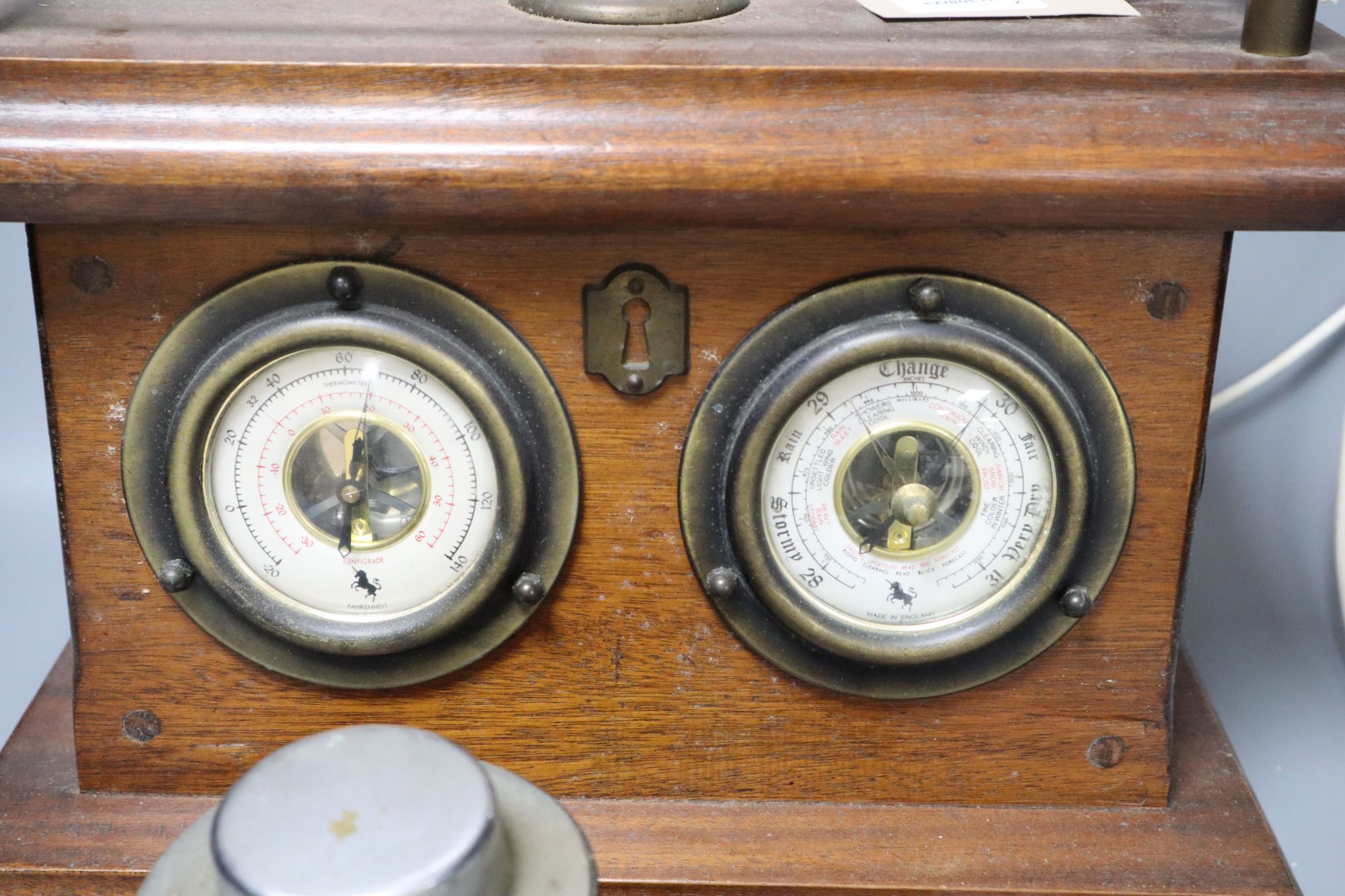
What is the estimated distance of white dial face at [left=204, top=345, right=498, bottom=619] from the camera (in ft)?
4.06

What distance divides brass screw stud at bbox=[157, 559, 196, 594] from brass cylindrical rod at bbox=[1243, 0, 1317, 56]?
884 millimetres

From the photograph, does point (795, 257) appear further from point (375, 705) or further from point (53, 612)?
point (53, 612)

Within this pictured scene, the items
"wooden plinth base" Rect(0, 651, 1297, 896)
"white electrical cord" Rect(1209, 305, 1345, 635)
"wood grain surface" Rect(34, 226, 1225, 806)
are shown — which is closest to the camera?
"wood grain surface" Rect(34, 226, 1225, 806)

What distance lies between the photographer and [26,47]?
117 cm

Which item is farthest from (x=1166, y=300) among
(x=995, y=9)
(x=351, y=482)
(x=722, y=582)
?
(x=351, y=482)

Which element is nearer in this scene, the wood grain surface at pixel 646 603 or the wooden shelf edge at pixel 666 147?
the wooden shelf edge at pixel 666 147

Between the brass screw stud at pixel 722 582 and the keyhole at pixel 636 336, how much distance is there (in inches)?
6.7

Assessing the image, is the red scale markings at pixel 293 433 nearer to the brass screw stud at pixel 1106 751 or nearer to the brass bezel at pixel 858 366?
the brass bezel at pixel 858 366

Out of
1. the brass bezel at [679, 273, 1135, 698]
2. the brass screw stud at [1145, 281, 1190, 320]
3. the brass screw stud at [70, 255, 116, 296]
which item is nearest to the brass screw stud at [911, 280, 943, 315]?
the brass bezel at [679, 273, 1135, 698]

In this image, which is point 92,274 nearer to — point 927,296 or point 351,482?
point 351,482

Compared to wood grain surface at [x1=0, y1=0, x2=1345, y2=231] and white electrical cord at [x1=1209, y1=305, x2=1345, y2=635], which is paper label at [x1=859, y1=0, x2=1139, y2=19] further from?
white electrical cord at [x1=1209, y1=305, x2=1345, y2=635]

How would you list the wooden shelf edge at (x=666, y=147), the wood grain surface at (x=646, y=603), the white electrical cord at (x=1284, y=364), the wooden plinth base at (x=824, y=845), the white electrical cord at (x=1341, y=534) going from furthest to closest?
the white electrical cord at (x=1284, y=364)
the white electrical cord at (x=1341, y=534)
the wooden plinth base at (x=824, y=845)
the wood grain surface at (x=646, y=603)
the wooden shelf edge at (x=666, y=147)

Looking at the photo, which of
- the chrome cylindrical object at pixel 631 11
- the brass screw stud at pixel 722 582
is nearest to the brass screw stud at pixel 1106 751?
the brass screw stud at pixel 722 582

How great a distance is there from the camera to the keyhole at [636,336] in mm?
1218
